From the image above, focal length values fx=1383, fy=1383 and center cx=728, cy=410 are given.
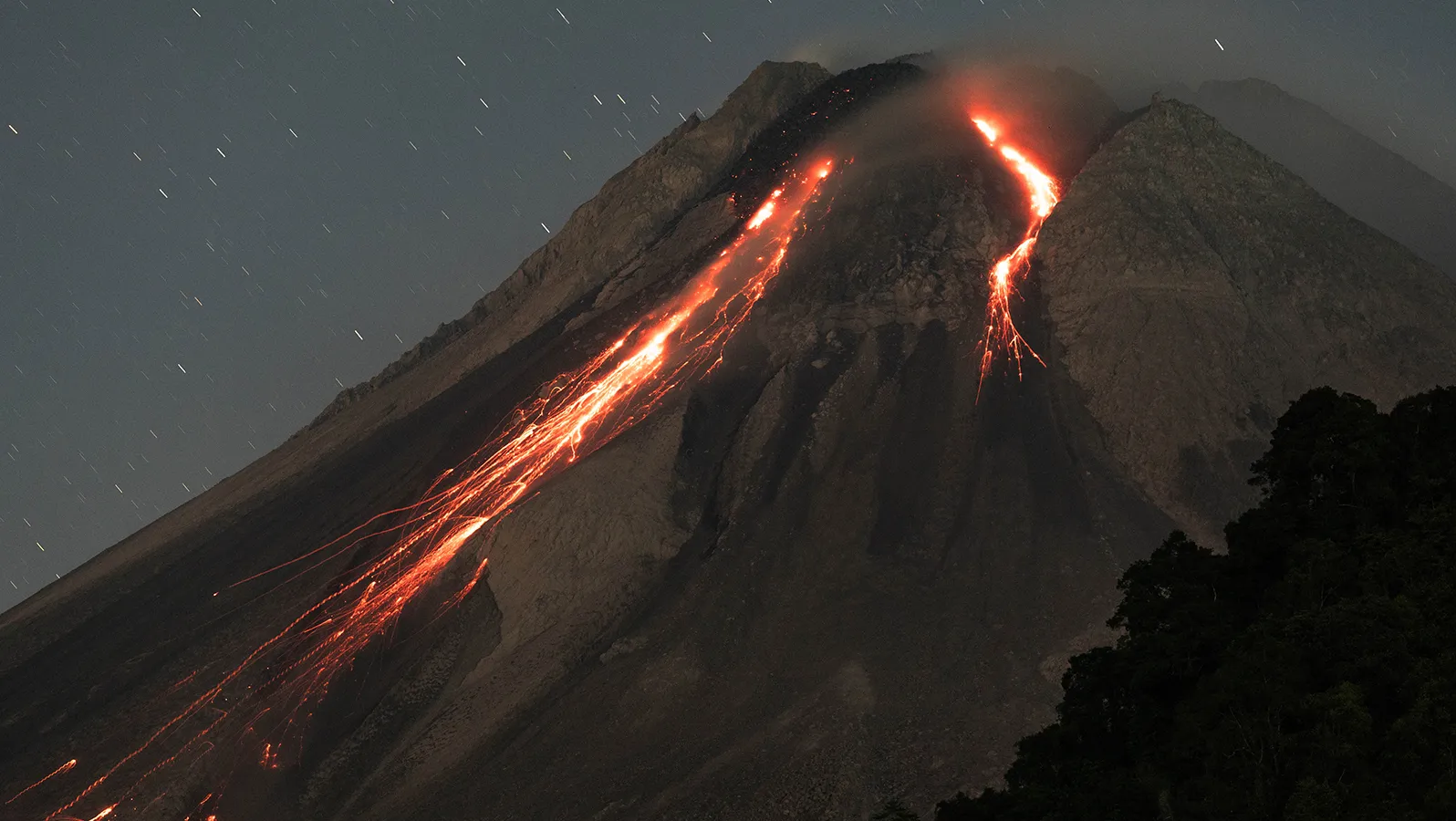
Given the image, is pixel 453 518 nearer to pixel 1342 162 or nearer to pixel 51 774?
pixel 51 774

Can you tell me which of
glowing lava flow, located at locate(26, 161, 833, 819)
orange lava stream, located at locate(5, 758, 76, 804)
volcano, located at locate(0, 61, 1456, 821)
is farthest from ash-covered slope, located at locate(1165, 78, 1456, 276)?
orange lava stream, located at locate(5, 758, 76, 804)

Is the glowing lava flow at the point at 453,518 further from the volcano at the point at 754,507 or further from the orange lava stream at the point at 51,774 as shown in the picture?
the volcano at the point at 754,507

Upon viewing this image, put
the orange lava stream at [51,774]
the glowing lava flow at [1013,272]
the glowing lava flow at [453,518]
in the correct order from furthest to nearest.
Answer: the glowing lava flow at [1013,272] < the glowing lava flow at [453,518] < the orange lava stream at [51,774]

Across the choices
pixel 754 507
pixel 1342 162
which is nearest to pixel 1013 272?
pixel 754 507

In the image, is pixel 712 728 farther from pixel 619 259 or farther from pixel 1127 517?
pixel 619 259

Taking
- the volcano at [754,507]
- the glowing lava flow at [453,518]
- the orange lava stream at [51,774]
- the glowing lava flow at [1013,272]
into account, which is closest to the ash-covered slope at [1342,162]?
the volcano at [754,507]

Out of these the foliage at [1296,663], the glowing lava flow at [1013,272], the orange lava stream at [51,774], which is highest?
the orange lava stream at [51,774]
